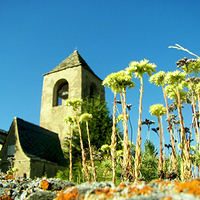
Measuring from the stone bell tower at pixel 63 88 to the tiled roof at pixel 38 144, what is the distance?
231cm

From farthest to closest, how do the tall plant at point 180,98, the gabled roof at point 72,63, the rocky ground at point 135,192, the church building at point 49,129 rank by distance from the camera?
the gabled roof at point 72,63 < the church building at point 49,129 < the tall plant at point 180,98 < the rocky ground at point 135,192

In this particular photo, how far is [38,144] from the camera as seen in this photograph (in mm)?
15430

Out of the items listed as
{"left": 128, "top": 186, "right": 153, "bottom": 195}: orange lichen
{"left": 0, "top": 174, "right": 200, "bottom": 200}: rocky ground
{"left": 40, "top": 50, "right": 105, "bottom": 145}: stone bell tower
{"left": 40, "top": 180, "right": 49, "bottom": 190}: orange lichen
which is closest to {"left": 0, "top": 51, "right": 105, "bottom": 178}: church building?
{"left": 40, "top": 50, "right": 105, "bottom": 145}: stone bell tower

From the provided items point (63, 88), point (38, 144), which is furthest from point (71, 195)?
point (63, 88)

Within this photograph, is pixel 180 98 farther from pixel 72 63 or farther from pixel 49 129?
pixel 72 63

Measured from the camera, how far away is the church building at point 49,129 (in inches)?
521

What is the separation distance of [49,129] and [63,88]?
5034 millimetres

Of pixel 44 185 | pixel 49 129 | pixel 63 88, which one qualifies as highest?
pixel 63 88

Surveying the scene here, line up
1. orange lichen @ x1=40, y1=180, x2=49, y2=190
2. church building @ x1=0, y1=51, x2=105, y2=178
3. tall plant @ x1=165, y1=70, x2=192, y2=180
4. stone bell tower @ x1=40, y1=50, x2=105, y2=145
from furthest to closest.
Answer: stone bell tower @ x1=40, y1=50, x2=105, y2=145
church building @ x1=0, y1=51, x2=105, y2=178
orange lichen @ x1=40, y1=180, x2=49, y2=190
tall plant @ x1=165, y1=70, x2=192, y2=180

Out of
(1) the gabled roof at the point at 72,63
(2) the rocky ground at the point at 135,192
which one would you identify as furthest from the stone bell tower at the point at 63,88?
(2) the rocky ground at the point at 135,192

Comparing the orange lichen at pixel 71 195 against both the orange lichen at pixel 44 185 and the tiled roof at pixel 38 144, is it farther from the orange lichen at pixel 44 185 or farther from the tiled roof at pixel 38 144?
the tiled roof at pixel 38 144

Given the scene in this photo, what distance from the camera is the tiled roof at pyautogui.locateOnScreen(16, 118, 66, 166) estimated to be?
46.4ft

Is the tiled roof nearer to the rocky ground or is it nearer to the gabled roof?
the gabled roof

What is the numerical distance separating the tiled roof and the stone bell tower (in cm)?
231
